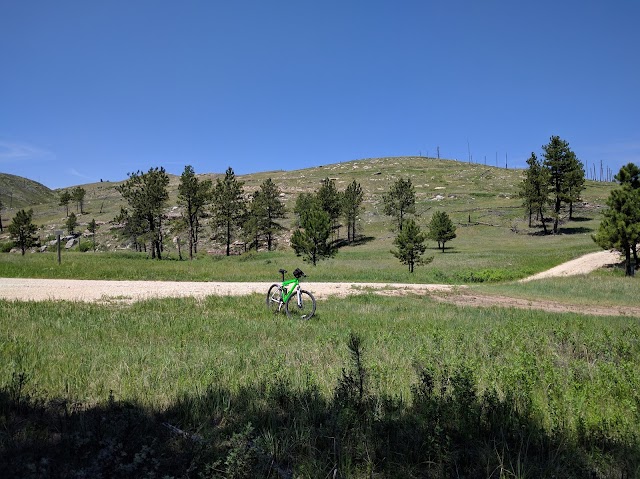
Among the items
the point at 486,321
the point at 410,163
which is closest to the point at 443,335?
the point at 486,321

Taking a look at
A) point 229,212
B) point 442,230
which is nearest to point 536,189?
point 442,230

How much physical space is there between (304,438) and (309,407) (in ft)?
2.60

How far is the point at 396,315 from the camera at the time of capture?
462 inches

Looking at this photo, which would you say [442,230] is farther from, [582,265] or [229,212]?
[229,212]

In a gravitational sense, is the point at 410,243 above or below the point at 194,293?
above

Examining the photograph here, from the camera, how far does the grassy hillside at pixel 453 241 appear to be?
99.5 ft

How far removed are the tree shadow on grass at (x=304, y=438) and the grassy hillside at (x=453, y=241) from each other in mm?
20476

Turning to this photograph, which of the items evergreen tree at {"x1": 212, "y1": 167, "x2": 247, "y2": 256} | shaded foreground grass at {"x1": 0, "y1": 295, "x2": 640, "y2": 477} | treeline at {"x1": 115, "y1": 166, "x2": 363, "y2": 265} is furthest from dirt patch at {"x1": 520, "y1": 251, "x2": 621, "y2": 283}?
evergreen tree at {"x1": 212, "y1": 167, "x2": 247, "y2": 256}

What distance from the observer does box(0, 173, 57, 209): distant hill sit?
522 ft

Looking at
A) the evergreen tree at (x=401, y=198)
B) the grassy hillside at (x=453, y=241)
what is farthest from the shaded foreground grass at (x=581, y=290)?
the evergreen tree at (x=401, y=198)

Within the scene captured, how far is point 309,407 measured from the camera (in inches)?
168

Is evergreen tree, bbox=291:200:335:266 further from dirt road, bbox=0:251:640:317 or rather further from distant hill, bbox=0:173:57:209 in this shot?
distant hill, bbox=0:173:57:209

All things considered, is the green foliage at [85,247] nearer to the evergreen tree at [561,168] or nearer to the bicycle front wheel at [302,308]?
the bicycle front wheel at [302,308]

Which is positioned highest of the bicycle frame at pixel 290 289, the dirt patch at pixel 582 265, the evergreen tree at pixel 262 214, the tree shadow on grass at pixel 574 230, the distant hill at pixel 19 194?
the distant hill at pixel 19 194
